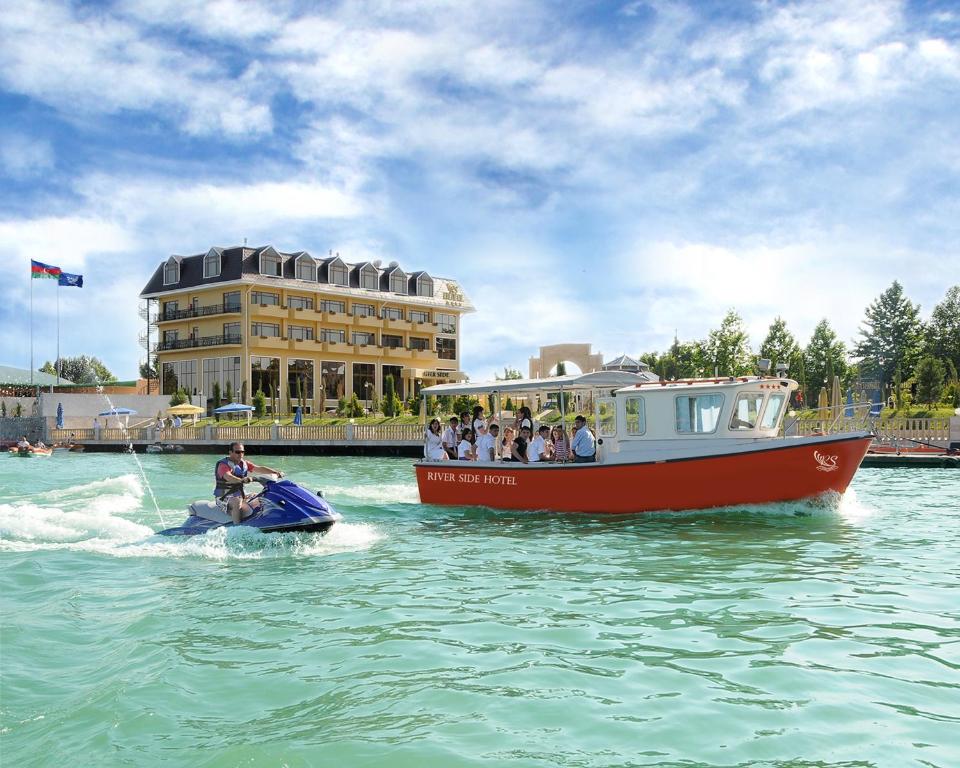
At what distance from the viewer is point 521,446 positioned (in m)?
18.4

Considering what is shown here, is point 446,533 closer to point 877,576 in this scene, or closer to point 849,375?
point 877,576

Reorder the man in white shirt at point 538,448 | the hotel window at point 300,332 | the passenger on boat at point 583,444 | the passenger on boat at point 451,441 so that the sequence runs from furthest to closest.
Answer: the hotel window at point 300,332
the passenger on boat at point 451,441
the man in white shirt at point 538,448
the passenger on boat at point 583,444

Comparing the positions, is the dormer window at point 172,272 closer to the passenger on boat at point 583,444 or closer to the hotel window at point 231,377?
the hotel window at point 231,377

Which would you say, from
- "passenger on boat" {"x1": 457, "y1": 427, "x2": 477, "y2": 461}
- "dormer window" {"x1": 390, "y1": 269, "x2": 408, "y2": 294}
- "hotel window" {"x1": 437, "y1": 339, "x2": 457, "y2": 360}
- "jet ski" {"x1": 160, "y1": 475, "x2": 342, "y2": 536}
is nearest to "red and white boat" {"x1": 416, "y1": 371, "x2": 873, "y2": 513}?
"passenger on boat" {"x1": 457, "y1": 427, "x2": 477, "y2": 461}

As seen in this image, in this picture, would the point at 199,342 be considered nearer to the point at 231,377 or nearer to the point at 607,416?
the point at 231,377

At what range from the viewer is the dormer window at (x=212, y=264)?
2625 inches

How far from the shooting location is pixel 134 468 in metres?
35.5

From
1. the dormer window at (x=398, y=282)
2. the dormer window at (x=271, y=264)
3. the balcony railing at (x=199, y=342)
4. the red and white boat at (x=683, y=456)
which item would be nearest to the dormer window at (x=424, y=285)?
the dormer window at (x=398, y=282)

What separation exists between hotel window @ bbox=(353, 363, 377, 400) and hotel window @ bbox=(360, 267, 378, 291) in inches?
260

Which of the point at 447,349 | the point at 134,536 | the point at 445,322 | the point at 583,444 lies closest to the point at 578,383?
the point at 583,444

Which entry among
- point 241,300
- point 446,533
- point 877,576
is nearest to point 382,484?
point 446,533

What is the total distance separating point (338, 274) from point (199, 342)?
1227cm

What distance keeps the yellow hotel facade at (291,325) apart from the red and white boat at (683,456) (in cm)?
5032

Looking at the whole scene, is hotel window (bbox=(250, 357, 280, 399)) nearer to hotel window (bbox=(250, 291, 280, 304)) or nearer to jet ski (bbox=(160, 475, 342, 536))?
hotel window (bbox=(250, 291, 280, 304))
